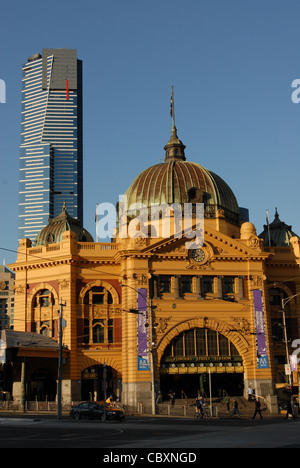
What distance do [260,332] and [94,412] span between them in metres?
26.2

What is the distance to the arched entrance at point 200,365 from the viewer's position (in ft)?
208

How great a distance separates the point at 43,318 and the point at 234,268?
72.7 ft

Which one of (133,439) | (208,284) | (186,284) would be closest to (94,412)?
(133,439)

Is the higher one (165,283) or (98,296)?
(165,283)

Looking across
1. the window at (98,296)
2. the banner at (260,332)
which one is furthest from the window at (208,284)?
the window at (98,296)

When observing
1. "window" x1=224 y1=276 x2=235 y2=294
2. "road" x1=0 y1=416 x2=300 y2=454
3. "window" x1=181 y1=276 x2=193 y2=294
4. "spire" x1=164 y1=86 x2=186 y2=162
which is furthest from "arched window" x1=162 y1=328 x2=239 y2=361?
"road" x1=0 y1=416 x2=300 y2=454

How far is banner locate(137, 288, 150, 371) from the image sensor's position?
202ft

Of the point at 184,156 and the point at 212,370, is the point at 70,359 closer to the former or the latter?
the point at 212,370

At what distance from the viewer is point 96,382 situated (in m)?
65.6

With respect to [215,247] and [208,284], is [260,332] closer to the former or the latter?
[208,284]

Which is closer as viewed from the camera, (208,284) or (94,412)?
(94,412)

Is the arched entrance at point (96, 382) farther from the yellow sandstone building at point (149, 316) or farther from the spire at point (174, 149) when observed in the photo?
the spire at point (174, 149)

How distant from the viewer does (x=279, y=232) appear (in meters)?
83.4
